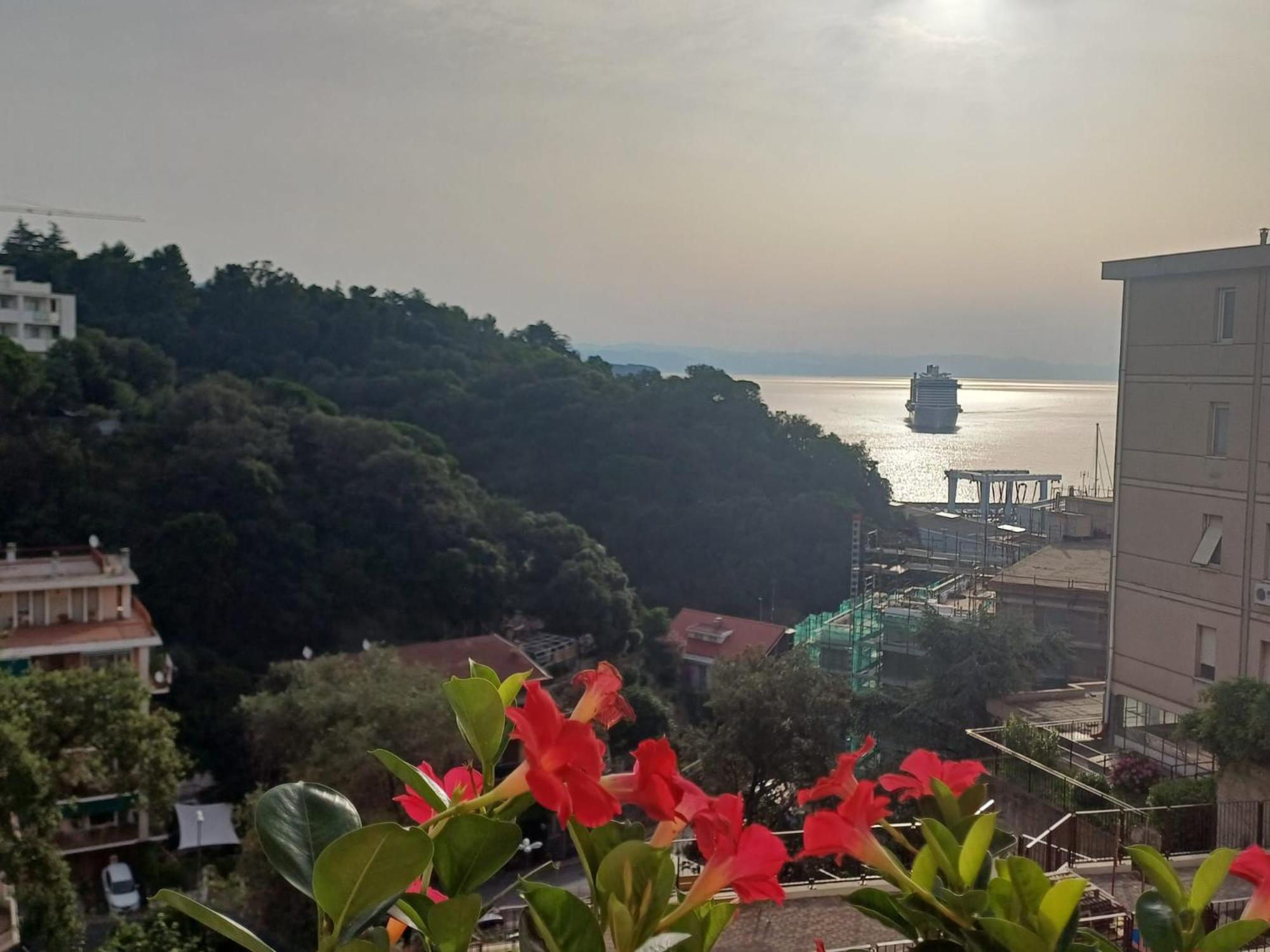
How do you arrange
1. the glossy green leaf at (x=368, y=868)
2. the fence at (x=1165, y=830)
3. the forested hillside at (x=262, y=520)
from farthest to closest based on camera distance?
the forested hillside at (x=262, y=520)
the fence at (x=1165, y=830)
the glossy green leaf at (x=368, y=868)

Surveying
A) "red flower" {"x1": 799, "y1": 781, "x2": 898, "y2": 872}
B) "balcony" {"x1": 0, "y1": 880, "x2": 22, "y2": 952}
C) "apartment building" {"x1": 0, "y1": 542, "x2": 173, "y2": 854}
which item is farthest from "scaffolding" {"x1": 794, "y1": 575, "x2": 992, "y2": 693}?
"red flower" {"x1": 799, "y1": 781, "x2": 898, "y2": 872}

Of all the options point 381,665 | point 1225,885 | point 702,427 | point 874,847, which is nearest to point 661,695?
point 381,665

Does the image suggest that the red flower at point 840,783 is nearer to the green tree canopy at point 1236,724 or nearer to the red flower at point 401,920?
the red flower at point 401,920

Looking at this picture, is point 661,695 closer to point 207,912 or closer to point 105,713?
point 105,713

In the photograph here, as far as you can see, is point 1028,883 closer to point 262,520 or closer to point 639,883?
point 639,883

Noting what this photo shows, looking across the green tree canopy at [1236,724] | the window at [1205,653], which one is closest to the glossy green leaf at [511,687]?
the green tree canopy at [1236,724]

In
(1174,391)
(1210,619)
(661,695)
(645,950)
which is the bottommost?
(661,695)
